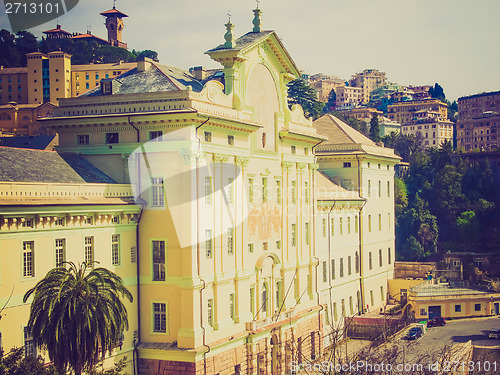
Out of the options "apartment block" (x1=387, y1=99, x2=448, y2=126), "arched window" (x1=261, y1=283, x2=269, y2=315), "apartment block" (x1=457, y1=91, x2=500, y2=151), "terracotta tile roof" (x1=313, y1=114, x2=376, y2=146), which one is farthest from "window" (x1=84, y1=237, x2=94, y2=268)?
"apartment block" (x1=387, y1=99, x2=448, y2=126)

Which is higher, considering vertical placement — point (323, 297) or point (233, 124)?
point (233, 124)

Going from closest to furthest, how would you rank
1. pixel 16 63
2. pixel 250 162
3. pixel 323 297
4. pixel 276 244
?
pixel 250 162, pixel 276 244, pixel 323 297, pixel 16 63

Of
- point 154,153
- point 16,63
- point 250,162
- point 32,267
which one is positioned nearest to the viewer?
point 32,267

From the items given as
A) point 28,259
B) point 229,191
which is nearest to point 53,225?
point 28,259

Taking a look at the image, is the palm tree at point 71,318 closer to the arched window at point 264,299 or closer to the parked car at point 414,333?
the arched window at point 264,299

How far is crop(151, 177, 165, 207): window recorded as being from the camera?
37.8 metres

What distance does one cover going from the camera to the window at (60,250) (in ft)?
107

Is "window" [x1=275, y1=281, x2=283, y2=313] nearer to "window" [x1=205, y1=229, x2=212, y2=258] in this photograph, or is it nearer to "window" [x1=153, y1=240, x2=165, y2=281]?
"window" [x1=205, y1=229, x2=212, y2=258]

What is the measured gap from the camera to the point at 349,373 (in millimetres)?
32125

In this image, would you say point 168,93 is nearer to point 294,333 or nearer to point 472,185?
point 294,333

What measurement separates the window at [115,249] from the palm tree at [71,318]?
6.58m

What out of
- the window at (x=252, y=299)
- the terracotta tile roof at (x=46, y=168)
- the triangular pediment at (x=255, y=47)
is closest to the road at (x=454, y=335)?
the window at (x=252, y=299)

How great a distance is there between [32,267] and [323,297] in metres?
30.7

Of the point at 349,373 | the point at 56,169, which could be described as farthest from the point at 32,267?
the point at 349,373
